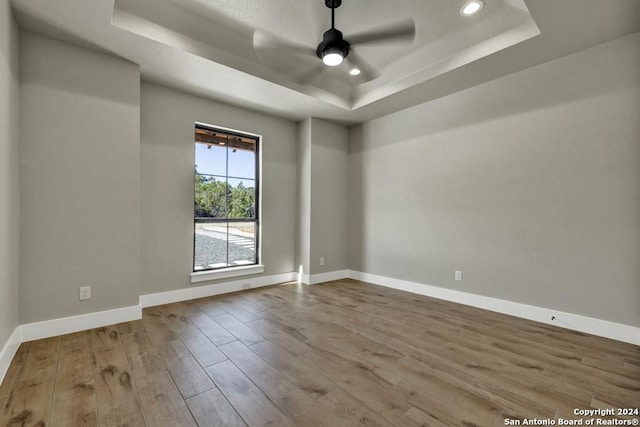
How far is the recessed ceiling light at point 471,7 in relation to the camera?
2443mm

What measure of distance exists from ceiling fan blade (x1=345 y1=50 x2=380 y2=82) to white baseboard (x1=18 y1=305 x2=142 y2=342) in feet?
11.8

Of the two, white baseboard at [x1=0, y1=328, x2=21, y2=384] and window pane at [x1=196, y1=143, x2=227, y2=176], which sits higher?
window pane at [x1=196, y1=143, x2=227, y2=176]

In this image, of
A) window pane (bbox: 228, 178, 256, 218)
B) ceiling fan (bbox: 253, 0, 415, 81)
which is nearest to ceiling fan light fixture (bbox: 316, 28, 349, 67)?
ceiling fan (bbox: 253, 0, 415, 81)

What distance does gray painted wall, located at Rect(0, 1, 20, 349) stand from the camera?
6.48ft

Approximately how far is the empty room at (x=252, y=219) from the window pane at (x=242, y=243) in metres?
0.03

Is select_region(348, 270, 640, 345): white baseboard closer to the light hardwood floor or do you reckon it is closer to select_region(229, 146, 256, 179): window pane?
the light hardwood floor

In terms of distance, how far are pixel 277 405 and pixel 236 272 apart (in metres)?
2.60

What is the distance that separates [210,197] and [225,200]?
0.22 metres

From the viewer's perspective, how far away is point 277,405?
165 cm

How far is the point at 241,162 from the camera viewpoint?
4238 millimetres

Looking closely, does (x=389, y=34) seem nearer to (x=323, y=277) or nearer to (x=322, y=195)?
(x=322, y=195)

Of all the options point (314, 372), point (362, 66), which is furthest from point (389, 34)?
point (314, 372)

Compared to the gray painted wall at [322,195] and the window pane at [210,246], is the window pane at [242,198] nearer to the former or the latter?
the window pane at [210,246]

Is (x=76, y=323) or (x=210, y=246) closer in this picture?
(x=76, y=323)
